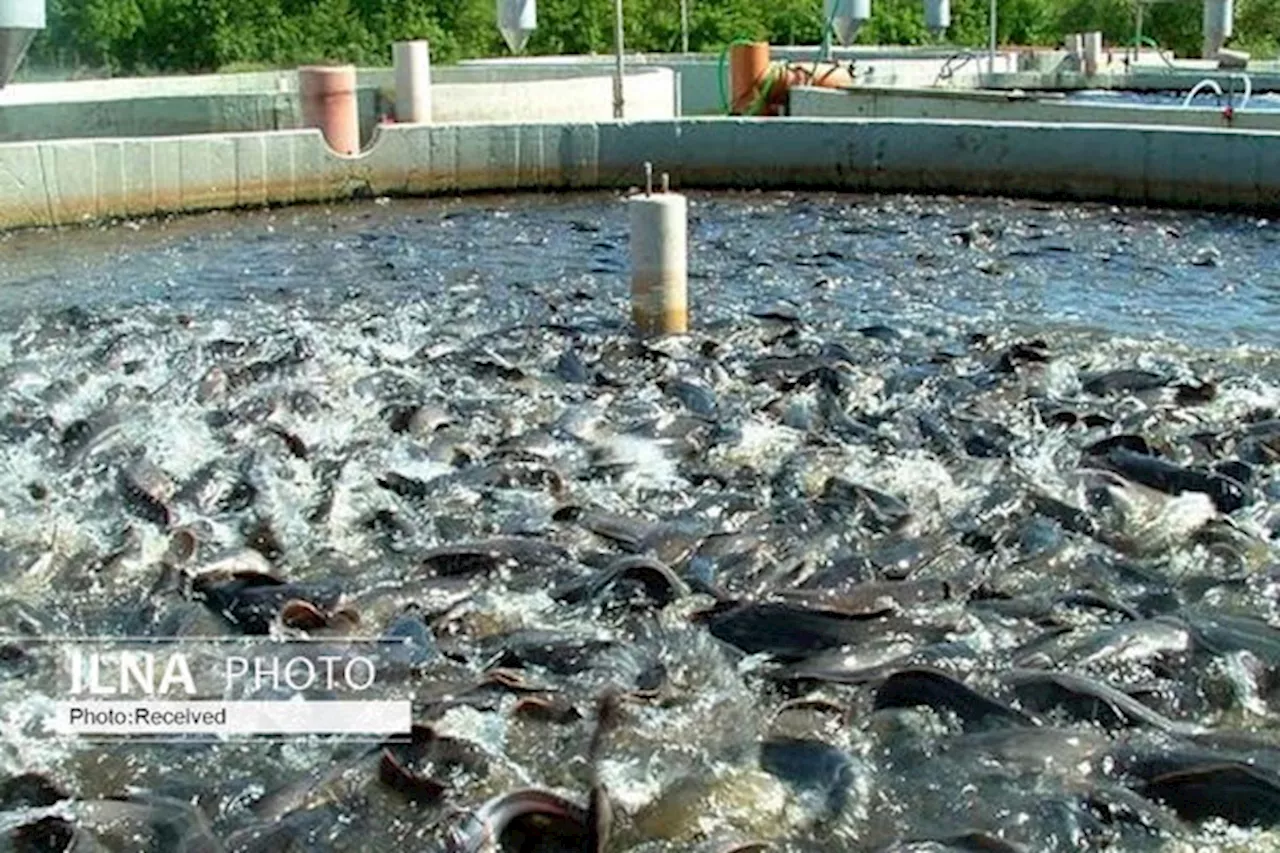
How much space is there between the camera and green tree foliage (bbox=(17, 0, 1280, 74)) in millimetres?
48875

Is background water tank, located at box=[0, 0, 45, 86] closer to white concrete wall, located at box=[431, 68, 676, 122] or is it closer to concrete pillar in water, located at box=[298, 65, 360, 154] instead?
concrete pillar in water, located at box=[298, 65, 360, 154]

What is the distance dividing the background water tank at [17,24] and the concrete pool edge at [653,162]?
871 cm

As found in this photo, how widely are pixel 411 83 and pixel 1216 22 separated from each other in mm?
21938

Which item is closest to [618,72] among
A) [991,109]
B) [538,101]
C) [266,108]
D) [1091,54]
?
[538,101]

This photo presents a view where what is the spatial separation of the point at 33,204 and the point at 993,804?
1774cm

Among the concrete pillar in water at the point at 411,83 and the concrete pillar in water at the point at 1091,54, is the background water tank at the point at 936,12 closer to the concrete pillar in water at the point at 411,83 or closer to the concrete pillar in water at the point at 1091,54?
the concrete pillar in water at the point at 1091,54

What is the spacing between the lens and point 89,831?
19.5ft

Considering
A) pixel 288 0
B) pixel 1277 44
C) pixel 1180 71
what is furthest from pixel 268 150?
pixel 1277 44

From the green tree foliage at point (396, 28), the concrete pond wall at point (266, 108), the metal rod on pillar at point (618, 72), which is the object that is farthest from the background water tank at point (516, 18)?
the green tree foliage at point (396, 28)

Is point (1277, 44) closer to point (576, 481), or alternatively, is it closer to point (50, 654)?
point (576, 481)

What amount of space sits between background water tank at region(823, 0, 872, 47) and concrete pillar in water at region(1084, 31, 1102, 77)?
28.3 ft

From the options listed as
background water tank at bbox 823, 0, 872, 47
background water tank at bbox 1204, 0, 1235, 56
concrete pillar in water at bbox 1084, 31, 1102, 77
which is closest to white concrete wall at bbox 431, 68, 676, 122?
background water tank at bbox 823, 0, 872, 47

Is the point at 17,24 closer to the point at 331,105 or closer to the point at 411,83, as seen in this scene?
the point at 331,105

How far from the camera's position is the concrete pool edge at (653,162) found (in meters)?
20.8
